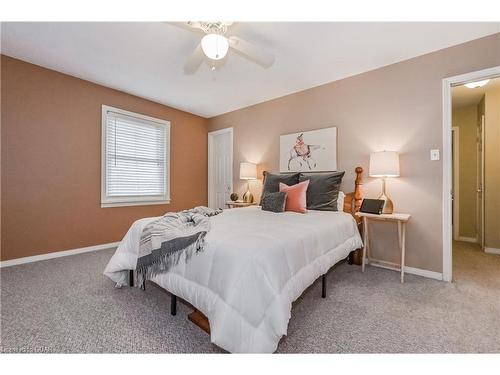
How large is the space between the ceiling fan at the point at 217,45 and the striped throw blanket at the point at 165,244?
53.5 inches

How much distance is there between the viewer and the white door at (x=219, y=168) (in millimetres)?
4770

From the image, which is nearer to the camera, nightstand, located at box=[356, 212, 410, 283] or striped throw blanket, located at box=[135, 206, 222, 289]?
striped throw blanket, located at box=[135, 206, 222, 289]

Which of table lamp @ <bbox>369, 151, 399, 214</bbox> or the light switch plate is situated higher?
the light switch plate

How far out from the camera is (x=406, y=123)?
2.67m

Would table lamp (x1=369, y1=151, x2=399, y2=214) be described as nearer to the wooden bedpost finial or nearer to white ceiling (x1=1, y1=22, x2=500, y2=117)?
the wooden bedpost finial

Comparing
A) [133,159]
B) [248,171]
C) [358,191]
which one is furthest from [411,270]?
[133,159]

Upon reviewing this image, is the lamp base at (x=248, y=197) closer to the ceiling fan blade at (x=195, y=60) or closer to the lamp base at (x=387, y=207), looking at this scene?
the lamp base at (x=387, y=207)

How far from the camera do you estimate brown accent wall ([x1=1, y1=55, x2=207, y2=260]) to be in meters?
2.73

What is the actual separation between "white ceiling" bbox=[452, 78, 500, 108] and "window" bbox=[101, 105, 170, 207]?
4523 mm

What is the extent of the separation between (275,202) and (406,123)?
1726 millimetres

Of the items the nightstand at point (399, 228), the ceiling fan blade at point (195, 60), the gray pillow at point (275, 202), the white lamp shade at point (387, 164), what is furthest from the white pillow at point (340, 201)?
the ceiling fan blade at point (195, 60)

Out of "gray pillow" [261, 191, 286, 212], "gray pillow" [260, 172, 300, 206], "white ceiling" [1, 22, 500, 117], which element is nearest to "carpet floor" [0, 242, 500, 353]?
"gray pillow" [261, 191, 286, 212]

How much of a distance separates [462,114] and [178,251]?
202 inches
